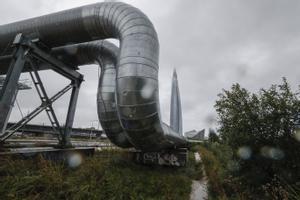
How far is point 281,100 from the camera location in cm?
506

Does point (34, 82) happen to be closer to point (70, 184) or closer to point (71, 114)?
point (71, 114)

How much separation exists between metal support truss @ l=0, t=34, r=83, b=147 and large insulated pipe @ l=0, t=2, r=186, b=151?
0.54 meters

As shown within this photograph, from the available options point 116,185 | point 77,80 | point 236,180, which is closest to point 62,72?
point 77,80

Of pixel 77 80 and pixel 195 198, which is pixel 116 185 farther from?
pixel 77 80

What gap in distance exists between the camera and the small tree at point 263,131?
4855mm

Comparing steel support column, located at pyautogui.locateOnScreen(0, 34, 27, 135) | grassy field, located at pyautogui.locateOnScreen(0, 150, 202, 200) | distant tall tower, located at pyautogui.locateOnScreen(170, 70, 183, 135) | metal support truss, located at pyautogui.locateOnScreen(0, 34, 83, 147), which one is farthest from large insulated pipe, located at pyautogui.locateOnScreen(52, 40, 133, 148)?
distant tall tower, located at pyautogui.locateOnScreen(170, 70, 183, 135)

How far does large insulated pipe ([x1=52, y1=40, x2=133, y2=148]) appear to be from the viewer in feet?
22.8

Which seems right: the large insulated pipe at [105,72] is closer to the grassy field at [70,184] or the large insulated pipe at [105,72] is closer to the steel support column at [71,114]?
the steel support column at [71,114]

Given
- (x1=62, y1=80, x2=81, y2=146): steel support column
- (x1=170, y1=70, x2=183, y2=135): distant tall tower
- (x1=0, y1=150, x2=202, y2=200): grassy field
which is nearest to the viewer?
(x1=0, y1=150, x2=202, y2=200): grassy field

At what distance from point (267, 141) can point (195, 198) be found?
2.60m

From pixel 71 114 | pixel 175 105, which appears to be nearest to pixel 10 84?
pixel 71 114

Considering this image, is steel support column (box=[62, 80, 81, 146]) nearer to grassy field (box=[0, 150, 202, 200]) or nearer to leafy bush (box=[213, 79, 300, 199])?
grassy field (box=[0, 150, 202, 200])

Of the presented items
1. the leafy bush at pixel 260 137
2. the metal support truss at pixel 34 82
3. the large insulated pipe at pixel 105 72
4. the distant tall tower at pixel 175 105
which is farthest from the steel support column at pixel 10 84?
the distant tall tower at pixel 175 105

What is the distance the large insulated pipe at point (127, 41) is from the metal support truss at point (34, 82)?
1.77 feet
